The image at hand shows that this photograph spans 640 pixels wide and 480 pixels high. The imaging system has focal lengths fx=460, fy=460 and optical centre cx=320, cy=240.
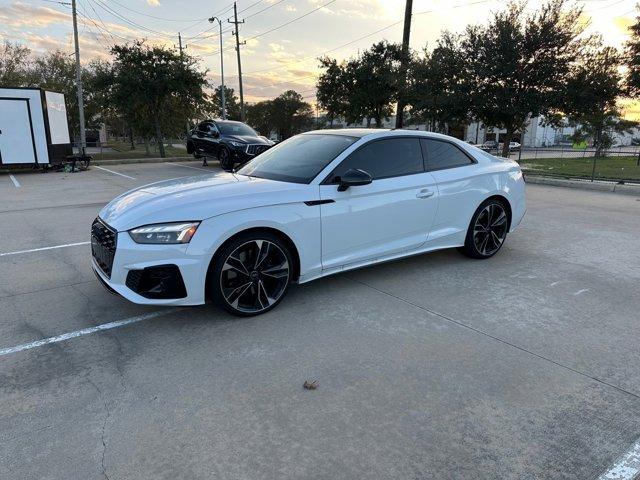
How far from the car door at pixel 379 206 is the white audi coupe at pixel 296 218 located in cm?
1

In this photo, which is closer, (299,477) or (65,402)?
(299,477)

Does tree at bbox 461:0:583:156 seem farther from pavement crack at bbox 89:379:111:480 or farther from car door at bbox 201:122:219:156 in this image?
pavement crack at bbox 89:379:111:480

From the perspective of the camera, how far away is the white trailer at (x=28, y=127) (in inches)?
586

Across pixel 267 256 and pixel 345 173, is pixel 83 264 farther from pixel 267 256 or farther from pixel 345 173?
pixel 345 173

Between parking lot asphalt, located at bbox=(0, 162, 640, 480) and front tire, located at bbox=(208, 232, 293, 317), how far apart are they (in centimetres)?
16

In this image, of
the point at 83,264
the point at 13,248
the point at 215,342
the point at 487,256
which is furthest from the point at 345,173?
the point at 13,248

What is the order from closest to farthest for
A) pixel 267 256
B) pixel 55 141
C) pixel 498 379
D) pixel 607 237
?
pixel 498 379 → pixel 267 256 → pixel 607 237 → pixel 55 141

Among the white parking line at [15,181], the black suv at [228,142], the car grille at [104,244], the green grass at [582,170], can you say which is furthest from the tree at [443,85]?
the car grille at [104,244]

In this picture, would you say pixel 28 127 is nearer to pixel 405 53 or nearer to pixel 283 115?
pixel 405 53

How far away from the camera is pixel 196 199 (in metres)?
3.80

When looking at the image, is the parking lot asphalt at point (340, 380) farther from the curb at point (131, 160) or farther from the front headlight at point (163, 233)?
the curb at point (131, 160)

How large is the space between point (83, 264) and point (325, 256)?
3.13 metres

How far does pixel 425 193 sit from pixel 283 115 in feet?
271

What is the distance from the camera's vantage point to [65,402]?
9.21 ft
